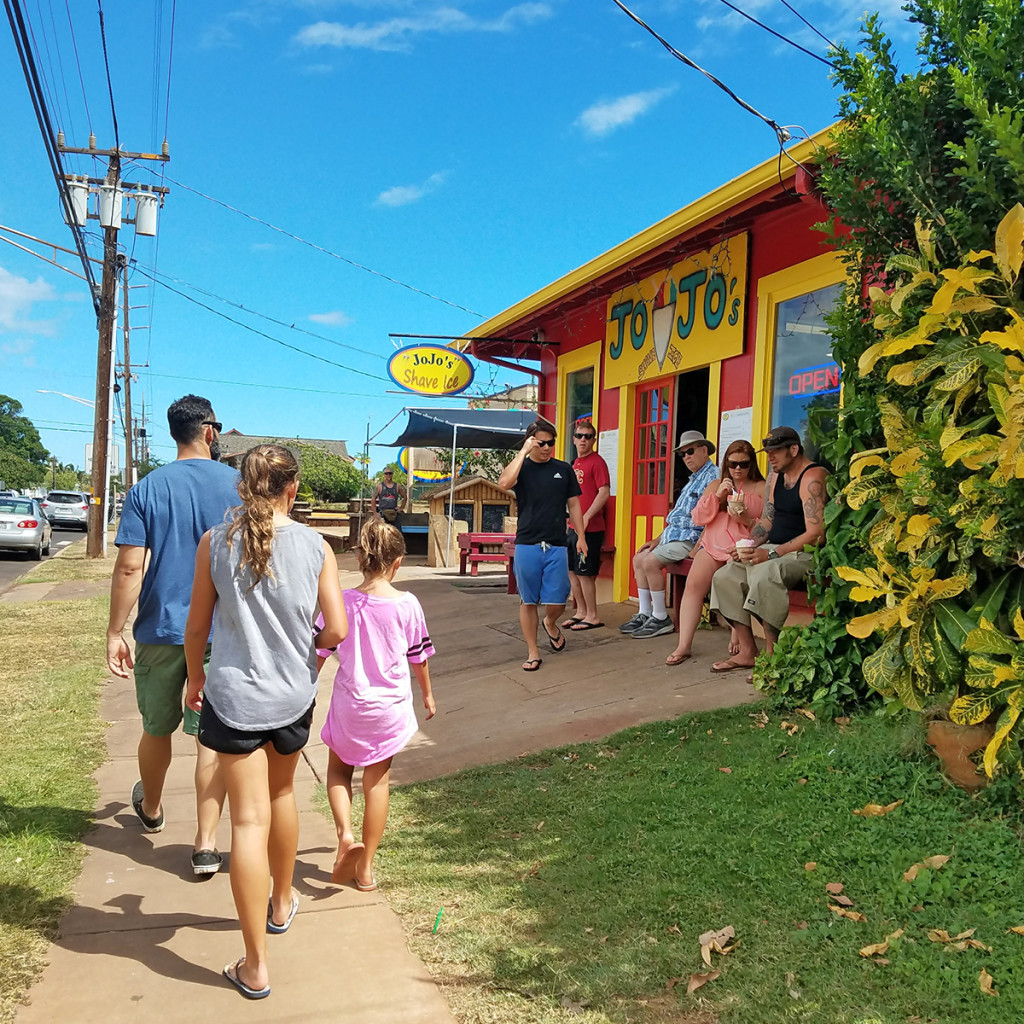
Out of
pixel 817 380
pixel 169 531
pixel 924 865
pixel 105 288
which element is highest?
pixel 105 288

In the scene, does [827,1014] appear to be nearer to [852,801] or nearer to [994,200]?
[852,801]

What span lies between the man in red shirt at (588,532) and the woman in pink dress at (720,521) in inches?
61.4

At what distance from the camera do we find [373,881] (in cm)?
352

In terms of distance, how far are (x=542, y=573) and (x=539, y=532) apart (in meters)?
0.30

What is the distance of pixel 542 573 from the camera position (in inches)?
263

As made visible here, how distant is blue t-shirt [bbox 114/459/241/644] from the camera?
3637 mm

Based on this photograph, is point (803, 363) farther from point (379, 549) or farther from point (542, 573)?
point (379, 549)

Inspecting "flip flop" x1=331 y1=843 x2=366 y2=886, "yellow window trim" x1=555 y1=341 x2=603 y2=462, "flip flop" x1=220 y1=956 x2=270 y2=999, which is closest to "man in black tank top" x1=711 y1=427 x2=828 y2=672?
"flip flop" x1=331 y1=843 x2=366 y2=886

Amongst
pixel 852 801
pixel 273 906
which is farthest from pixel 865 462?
pixel 273 906

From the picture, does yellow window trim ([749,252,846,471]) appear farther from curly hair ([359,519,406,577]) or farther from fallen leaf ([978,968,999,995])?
fallen leaf ([978,968,999,995])

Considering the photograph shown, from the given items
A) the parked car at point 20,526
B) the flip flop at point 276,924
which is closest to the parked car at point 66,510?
the parked car at point 20,526

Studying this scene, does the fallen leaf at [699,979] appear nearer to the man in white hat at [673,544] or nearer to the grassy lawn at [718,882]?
the grassy lawn at [718,882]

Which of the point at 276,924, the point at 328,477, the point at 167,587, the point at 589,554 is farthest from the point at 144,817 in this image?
the point at 328,477

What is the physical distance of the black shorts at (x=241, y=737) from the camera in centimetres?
272
